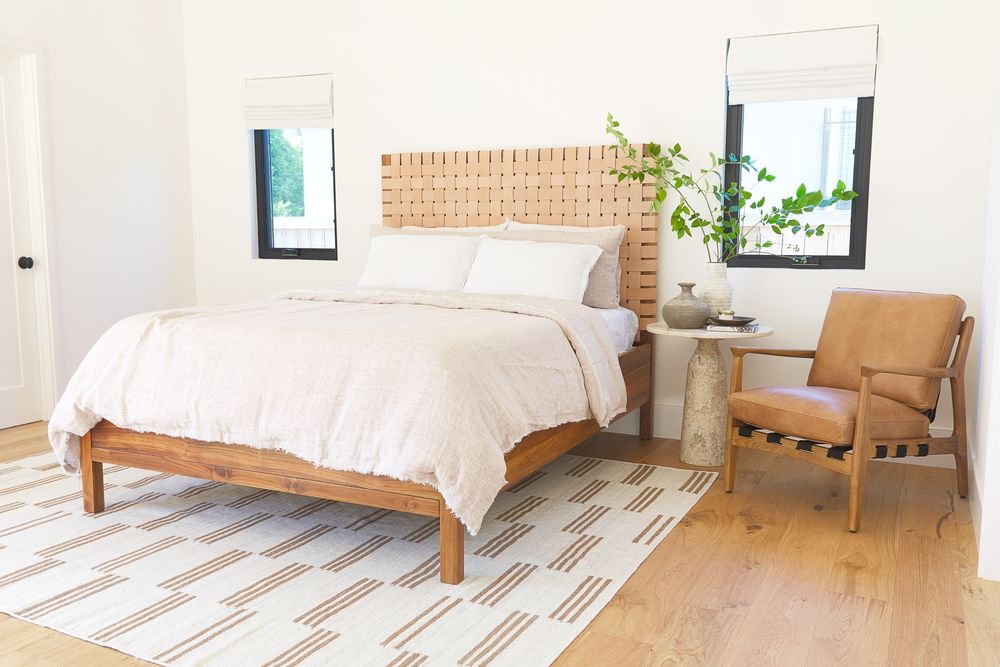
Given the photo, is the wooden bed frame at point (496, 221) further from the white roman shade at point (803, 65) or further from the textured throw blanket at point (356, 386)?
the white roman shade at point (803, 65)

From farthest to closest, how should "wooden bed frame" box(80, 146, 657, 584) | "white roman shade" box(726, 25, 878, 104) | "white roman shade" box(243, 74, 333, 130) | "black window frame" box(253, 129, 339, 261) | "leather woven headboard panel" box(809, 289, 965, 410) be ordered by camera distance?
"black window frame" box(253, 129, 339, 261)
"white roman shade" box(243, 74, 333, 130)
"white roman shade" box(726, 25, 878, 104)
"leather woven headboard panel" box(809, 289, 965, 410)
"wooden bed frame" box(80, 146, 657, 584)

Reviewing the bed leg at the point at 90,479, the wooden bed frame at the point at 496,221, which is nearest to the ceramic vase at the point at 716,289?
the wooden bed frame at the point at 496,221

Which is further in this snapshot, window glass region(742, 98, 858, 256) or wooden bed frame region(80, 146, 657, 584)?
window glass region(742, 98, 858, 256)

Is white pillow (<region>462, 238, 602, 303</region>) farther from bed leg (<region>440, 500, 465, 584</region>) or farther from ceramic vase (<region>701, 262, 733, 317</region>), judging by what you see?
bed leg (<region>440, 500, 465, 584</region>)

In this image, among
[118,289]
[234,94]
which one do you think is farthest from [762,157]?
[118,289]

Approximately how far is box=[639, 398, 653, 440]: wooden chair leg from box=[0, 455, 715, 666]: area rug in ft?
2.43

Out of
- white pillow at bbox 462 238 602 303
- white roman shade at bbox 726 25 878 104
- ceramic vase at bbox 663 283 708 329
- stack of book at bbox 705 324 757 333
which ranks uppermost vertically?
white roman shade at bbox 726 25 878 104

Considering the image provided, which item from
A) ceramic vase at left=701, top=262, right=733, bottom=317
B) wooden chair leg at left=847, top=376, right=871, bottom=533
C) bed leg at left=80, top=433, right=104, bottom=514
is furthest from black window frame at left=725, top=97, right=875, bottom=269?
bed leg at left=80, top=433, right=104, bottom=514

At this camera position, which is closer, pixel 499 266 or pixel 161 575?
pixel 161 575

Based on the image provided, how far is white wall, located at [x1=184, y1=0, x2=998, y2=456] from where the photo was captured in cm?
374

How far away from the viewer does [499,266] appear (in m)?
3.98

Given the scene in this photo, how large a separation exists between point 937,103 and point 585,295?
69.0 inches

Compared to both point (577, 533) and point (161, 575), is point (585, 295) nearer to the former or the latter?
point (577, 533)

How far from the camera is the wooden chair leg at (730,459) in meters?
3.35
